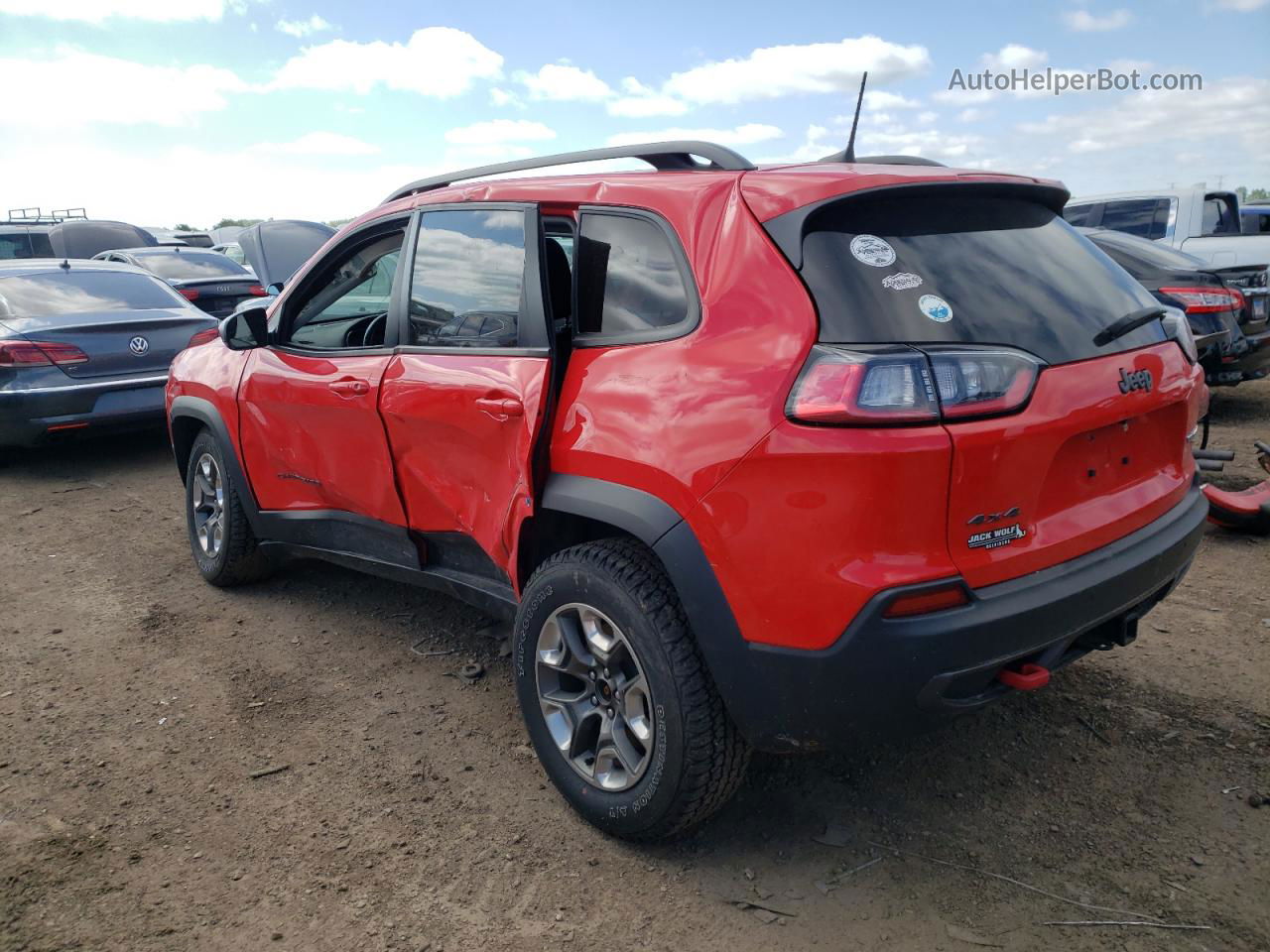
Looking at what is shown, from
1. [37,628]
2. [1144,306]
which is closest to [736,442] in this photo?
[1144,306]

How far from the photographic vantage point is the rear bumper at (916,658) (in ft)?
6.97

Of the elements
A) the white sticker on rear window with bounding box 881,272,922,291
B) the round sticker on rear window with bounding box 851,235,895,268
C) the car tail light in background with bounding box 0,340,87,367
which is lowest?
the car tail light in background with bounding box 0,340,87,367

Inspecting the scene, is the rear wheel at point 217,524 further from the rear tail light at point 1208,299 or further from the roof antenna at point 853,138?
the rear tail light at point 1208,299

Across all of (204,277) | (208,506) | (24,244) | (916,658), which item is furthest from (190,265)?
(916,658)

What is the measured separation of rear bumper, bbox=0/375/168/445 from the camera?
6.67 m

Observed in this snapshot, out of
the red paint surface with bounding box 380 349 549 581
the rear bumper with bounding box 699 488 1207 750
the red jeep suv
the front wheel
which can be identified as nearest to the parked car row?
the red jeep suv

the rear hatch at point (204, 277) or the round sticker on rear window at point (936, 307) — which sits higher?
the round sticker on rear window at point (936, 307)

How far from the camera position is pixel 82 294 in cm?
751

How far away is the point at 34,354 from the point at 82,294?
94 cm

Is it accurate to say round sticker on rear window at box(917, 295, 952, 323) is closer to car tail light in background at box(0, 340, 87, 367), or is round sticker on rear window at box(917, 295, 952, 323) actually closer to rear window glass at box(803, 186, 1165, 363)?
rear window glass at box(803, 186, 1165, 363)

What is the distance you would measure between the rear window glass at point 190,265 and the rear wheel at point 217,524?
687 centimetres

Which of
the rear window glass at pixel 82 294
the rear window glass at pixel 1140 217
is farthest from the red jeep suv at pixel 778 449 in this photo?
the rear window glass at pixel 1140 217

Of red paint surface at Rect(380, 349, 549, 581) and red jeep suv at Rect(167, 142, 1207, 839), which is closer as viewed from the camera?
red jeep suv at Rect(167, 142, 1207, 839)

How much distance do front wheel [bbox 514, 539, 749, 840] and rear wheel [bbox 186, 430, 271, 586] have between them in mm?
2164
